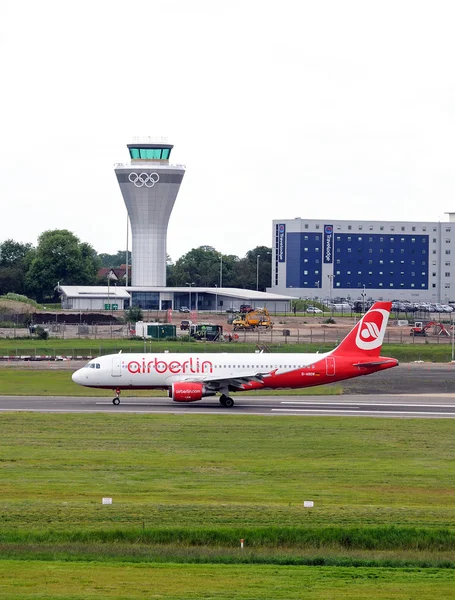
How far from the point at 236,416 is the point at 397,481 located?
59.8 feet

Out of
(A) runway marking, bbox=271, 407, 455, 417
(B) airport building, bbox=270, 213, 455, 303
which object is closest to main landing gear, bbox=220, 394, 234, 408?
(A) runway marking, bbox=271, 407, 455, 417

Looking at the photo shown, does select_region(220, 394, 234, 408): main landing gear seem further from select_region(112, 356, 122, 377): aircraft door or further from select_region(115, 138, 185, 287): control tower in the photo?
select_region(115, 138, 185, 287): control tower

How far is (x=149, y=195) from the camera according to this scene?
153 meters

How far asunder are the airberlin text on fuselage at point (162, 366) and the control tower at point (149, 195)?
97.1 metres

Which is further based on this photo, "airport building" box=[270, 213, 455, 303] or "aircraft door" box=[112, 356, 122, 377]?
"airport building" box=[270, 213, 455, 303]

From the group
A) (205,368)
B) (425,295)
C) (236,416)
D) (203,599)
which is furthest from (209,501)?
(425,295)

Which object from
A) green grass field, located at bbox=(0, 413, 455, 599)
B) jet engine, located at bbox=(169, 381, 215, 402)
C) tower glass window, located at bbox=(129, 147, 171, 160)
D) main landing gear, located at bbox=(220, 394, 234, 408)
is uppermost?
tower glass window, located at bbox=(129, 147, 171, 160)

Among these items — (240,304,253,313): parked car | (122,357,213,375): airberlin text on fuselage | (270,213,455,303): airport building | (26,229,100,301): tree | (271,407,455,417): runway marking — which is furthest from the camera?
(270,213,455,303): airport building

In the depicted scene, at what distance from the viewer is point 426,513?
30562 millimetres

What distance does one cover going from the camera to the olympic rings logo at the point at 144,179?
153 m

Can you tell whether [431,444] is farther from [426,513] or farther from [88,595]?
[88,595]

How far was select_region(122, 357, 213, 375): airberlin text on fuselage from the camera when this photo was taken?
189 feet

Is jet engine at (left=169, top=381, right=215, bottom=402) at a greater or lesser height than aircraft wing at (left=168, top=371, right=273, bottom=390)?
lesser

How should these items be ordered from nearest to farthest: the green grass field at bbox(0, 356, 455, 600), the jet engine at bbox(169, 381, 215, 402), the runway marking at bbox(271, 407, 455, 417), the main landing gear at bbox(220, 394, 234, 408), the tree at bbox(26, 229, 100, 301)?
1. the green grass field at bbox(0, 356, 455, 600)
2. the runway marking at bbox(271, 407, 455, 417)
3. the jet engine at bbox(169, 381, 215, 402)
4. the main landing gear at bbox(220, 394, 234, 408)
5. the tree at bbox(26, 229, 100, 301)
